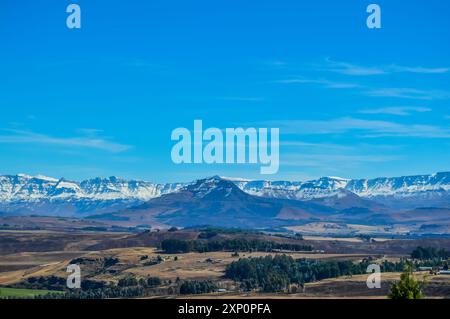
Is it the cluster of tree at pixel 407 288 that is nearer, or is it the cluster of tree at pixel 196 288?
the cluster of tree at pixel 407 288

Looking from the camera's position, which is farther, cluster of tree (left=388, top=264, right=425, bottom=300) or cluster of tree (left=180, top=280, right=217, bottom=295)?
cluster of tree (left=180, top=280, right=217, bottom=295)

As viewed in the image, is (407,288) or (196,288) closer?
(407,288)

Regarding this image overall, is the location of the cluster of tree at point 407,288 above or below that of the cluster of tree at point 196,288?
above

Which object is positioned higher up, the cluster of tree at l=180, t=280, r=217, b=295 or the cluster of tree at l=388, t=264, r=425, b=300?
the cluster of tree at l=388, t=264, r=425, b=300

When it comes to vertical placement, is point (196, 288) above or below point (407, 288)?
below
